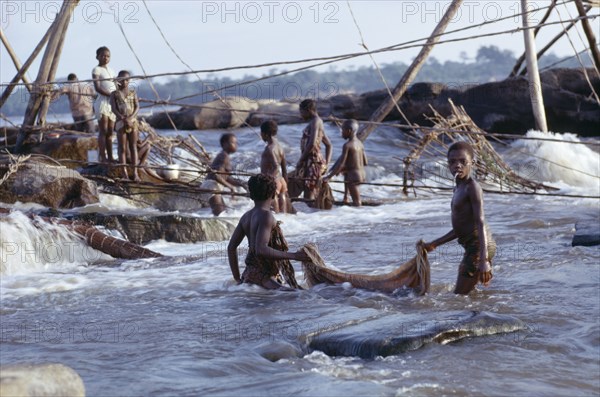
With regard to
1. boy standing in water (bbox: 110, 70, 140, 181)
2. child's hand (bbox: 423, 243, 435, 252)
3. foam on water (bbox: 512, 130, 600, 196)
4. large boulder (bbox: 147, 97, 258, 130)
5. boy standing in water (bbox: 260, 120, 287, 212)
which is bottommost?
child's hand (bbox: 423, 243, 435, 252)

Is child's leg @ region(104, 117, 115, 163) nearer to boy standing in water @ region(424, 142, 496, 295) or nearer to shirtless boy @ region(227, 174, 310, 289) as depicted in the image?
shirtless boy @ region(227, 174, 310, 289)

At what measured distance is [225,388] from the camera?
14.4 feet

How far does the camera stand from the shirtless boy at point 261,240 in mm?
6336

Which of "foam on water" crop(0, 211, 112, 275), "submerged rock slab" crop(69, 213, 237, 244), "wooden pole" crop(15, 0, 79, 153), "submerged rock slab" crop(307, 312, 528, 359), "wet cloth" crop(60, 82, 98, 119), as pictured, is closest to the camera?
"submerged rock slab" crop(307, 312, 528, 359)

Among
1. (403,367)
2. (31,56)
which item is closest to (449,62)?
(31,56)

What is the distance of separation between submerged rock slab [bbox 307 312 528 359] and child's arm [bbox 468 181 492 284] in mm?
632

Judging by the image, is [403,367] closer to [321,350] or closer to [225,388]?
[321,350]

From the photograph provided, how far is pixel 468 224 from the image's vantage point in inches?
244

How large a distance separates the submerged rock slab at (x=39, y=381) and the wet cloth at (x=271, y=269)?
302 cm

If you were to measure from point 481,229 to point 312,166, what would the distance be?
19.4 ft

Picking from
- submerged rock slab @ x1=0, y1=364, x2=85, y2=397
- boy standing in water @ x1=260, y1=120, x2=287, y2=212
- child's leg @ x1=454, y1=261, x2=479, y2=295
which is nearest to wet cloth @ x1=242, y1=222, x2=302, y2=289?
child's leg @ x1=454, y1=261, x2=479, y2=295

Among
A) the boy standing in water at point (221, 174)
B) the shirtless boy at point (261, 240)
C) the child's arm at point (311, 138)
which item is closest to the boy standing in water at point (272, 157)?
the boy standing in water at point (221, 174)

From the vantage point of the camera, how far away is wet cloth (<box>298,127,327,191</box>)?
1170cm

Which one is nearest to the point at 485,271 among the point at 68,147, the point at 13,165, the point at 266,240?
the point at 266,240
